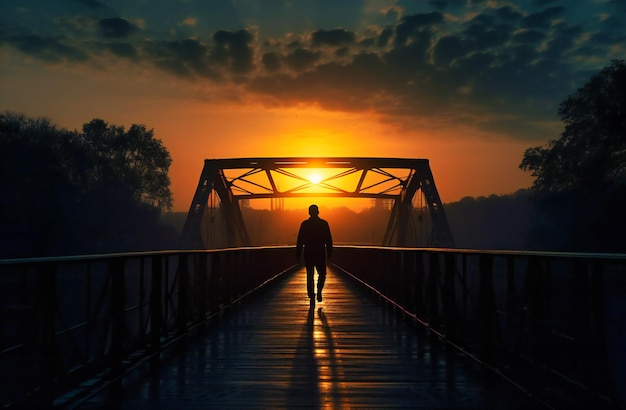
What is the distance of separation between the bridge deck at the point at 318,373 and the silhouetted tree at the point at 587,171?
1198 inches

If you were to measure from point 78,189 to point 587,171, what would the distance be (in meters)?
36.7

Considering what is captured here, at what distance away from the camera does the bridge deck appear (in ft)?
16.8

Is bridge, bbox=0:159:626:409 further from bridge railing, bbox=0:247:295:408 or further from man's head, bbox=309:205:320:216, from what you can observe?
man's head, bbox=309:205:320:216

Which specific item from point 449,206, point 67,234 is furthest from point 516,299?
point 449,206

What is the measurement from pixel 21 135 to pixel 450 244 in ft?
98.2

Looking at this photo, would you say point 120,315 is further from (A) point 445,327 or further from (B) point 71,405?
(A) point 445,327

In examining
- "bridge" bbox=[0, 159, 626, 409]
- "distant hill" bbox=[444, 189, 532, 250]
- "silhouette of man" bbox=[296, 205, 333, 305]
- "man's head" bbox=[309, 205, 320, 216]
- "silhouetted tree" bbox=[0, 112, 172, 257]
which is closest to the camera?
"bridge" bbox=[0, 159, 626, 409]

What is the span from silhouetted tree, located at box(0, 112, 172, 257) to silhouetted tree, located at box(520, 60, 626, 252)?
3071 centimetres

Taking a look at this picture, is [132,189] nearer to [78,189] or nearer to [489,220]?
[78,189]

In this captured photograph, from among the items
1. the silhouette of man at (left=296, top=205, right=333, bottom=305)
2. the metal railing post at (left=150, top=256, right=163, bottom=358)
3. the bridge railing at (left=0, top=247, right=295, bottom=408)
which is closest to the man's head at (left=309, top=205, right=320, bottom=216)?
the silhouette of man at (left=296, top=205, right=333, bottom=305)

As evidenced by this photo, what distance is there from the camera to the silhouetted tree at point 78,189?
44.7 m

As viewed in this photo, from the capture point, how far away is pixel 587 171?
40094 mm

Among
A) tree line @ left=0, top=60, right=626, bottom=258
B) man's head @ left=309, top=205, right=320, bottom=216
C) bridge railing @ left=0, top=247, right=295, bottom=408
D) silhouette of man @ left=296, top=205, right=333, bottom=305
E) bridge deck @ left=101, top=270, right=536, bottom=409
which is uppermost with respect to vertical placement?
tree line @ left=0, top=60, right=626, bottom=258

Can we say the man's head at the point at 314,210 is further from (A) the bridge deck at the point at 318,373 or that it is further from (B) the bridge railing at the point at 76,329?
(B) the bridge railing at the point at 76,329
